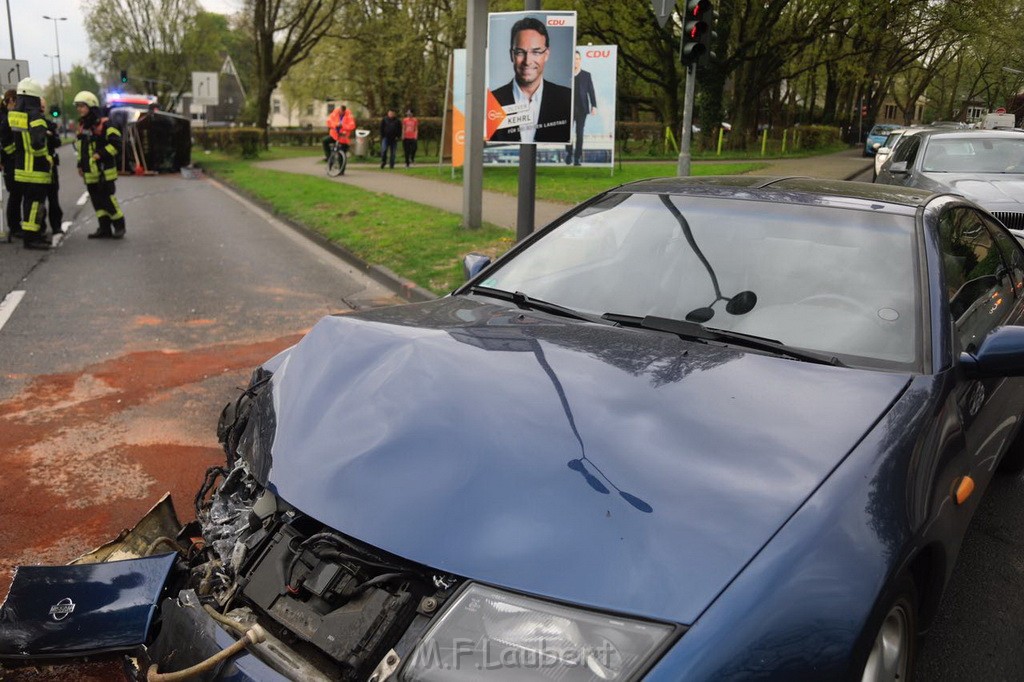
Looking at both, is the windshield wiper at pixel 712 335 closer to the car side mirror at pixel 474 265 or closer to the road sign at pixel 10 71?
the car side mirror at pixel 474 265

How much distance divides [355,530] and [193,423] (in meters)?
3.48

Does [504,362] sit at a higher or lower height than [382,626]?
higher

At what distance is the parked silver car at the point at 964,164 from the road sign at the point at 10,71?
52.8ft

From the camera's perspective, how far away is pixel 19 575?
2.40 meters

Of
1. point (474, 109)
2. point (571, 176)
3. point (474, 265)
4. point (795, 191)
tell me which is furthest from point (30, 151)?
point (571, 176)

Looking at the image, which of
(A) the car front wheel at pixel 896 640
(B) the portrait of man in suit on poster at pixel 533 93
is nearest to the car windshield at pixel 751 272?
(A) the car front wheel at pixel 896 640

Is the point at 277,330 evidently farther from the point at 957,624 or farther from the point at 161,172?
the point at 161,172

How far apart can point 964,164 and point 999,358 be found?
10221 mm

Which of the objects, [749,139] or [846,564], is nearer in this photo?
[846,564]

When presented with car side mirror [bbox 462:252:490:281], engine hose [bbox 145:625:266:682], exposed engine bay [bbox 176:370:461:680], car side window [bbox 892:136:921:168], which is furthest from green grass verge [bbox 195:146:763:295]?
engine hose [bbox 145:625:266:682]

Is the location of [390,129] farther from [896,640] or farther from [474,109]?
[896,640]

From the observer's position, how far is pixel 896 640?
2180mm

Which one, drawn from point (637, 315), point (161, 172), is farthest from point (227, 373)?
point (161, 172)

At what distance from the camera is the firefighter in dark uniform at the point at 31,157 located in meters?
11.8
